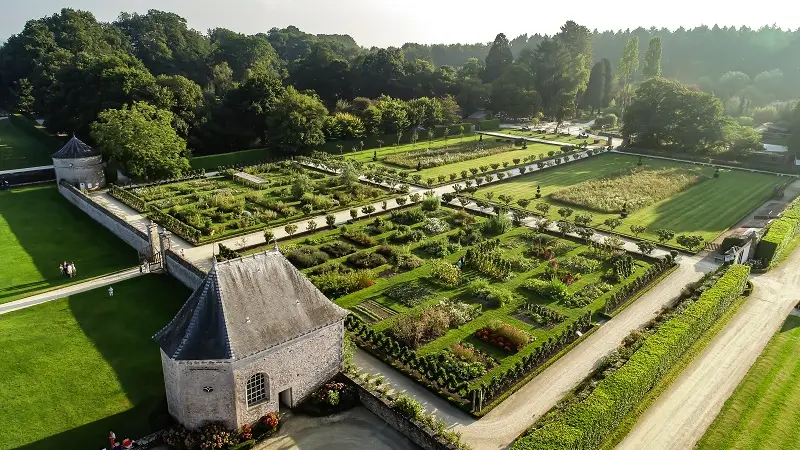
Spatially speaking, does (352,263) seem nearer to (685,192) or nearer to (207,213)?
(207,213)

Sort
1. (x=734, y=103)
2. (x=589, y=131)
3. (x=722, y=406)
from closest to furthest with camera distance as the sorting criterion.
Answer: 1. (x=722, y=406)
2. (x=589, y=131)
3. (x=734, y=103)

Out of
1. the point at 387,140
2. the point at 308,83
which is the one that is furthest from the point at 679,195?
the point at 308,83

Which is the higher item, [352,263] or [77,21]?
[77,21]

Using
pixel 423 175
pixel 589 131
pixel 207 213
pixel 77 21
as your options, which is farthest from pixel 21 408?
pixel 77 21

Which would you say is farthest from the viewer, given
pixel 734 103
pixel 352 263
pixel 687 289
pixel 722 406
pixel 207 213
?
pixel 734 103

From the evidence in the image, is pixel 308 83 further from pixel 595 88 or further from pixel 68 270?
pixel 68 270

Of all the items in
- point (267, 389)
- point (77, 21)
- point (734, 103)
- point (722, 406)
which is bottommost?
point (722, 406)

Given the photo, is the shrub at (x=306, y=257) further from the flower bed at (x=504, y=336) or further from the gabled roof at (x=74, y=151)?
the gabled roof at (x=74, y=151)

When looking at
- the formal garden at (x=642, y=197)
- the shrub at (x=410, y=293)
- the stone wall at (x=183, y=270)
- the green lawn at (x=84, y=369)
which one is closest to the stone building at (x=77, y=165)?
the stone wall at (x=183, y=270)
